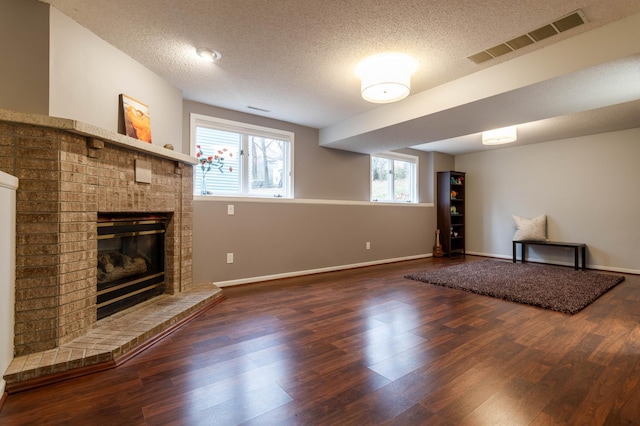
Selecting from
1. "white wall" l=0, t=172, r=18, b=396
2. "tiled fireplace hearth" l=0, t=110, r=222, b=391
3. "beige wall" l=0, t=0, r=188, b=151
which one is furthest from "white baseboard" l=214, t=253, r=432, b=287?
"beige wall" l=0, t=0, r=188, b=151

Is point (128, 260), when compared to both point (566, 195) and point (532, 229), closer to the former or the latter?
point (532, 229)

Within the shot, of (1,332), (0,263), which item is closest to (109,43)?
(0,263)

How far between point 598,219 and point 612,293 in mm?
2066

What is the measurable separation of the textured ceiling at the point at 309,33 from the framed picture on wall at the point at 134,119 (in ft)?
1.28

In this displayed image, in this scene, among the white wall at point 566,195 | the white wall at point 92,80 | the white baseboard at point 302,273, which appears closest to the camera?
the white wall at point 92,80

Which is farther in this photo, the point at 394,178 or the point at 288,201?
the point at 394,178

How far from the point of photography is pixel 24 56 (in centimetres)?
183

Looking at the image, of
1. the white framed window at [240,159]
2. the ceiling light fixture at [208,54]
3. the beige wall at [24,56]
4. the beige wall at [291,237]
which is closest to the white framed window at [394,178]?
the beige wall at [291,237]

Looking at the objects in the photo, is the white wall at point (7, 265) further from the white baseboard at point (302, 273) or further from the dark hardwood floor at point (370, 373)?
the white baseboard at point (302, 273)

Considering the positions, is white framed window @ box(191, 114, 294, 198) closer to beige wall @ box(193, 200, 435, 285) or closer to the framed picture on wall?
beige wall @ box(193, 200, 435, 285)

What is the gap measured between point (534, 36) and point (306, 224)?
3.21m

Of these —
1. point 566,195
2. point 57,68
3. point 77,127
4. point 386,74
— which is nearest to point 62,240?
point 77,127

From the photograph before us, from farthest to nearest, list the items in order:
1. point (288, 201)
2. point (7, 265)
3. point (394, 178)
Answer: point (394, 178)
point (288, 201)
point (7, 265)

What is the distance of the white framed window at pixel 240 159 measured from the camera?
358 cm
